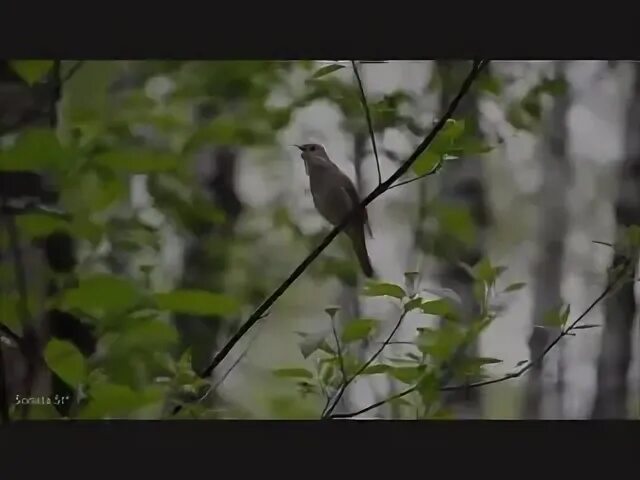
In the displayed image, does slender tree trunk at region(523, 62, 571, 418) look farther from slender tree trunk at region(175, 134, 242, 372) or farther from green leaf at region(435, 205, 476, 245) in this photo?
slender tree trunk at region(175, 134, 242, 372)

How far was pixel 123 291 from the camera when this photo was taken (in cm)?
157

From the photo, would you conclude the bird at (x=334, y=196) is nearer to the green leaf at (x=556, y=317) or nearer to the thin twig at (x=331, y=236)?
the thin twig at (x=331, y=236)

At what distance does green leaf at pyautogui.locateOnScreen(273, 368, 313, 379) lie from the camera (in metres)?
1.58

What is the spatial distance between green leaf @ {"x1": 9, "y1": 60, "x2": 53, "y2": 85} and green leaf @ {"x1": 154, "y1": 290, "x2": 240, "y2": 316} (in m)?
0.42

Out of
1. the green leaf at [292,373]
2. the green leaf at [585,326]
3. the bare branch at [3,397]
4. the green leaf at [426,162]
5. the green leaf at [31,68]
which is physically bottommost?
the bare branch at [3,397]

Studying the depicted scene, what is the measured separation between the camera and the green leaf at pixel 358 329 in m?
1.57

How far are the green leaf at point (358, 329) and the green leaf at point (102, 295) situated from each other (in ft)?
1.19

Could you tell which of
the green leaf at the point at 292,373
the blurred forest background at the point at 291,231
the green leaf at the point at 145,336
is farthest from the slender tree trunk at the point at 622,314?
the green leaf at the point at 145,336

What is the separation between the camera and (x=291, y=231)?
5.16ft

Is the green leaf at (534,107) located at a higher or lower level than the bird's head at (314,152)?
higher

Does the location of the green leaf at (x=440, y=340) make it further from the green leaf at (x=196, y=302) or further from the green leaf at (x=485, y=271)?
the green leaf at (x=196, y=302)

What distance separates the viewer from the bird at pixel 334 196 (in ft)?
5.13

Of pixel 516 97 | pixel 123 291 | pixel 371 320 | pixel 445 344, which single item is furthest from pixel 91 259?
pixel 516 97
